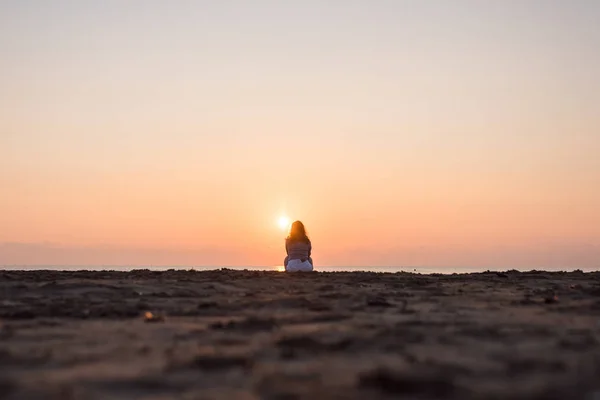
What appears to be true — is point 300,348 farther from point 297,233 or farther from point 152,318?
point 297,233

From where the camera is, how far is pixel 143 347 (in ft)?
14.5

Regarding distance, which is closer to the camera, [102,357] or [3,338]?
[102,357]

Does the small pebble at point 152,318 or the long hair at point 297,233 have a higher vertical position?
the long hair at point 297,233

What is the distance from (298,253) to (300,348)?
13.5 metres

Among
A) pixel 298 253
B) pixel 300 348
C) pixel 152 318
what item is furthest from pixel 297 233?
pixel 300 348

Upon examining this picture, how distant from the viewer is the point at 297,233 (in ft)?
60.2

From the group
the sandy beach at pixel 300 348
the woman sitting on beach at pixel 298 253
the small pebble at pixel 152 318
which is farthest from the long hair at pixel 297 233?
the small pebble at pixel 152 318

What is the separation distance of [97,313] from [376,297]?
3.64 metres

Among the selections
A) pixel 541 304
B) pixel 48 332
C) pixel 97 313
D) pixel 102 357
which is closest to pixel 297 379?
pixel 102 357

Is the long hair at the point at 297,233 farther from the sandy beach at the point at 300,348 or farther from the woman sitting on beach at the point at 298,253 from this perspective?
the sandy beach at the point at 300,348

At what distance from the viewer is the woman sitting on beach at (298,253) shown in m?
17.7

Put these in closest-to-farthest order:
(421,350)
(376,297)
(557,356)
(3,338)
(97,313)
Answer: (557,356), (421,350), (3,338), (97,313), (376,297)

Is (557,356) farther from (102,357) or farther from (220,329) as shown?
(102,357)

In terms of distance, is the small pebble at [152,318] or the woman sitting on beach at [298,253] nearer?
the small pebble at [152,318]
